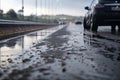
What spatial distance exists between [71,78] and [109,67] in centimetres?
137

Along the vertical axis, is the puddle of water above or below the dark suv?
below

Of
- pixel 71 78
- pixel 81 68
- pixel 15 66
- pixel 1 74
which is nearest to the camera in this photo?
pixel 71 78

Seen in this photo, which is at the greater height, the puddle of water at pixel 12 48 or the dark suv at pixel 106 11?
the dark suv at pixel 106 11

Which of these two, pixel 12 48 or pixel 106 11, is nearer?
pixel 12 48

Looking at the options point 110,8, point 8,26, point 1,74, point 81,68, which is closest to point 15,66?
point 1,74

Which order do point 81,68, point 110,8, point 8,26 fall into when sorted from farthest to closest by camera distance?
point 8,26
point 110,8
point 81,68

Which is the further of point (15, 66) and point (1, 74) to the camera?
point (15, 66)

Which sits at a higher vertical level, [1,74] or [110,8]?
[110,8]

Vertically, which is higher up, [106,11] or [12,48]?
[106,11]

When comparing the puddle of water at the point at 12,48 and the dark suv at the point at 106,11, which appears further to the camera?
the dark suv at the point at 106,11

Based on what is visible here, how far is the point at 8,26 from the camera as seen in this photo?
84.3ft

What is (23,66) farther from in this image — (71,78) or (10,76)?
(71,78)

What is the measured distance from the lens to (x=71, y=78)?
528 centimetres

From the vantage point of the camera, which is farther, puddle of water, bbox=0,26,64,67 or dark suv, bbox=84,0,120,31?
dark suv, bbox=84,0,120,31
